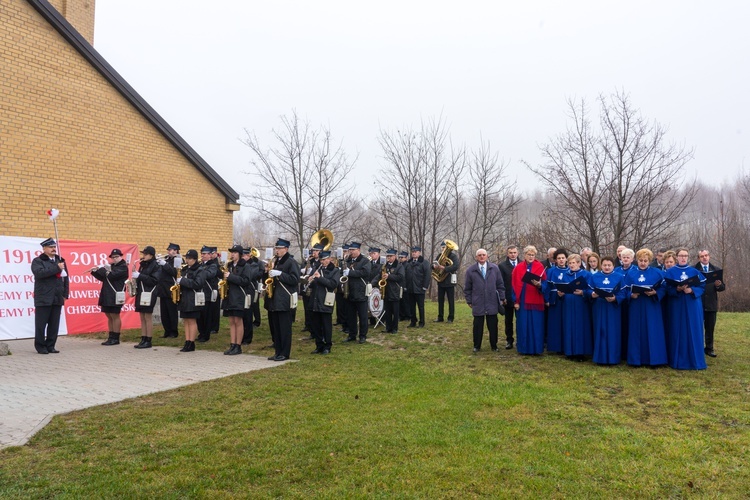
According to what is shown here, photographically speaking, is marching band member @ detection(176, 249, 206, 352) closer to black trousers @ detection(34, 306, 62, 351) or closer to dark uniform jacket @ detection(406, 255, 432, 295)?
black trousers @ detection(34, 306, 62, 351)

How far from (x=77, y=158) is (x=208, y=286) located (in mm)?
5790

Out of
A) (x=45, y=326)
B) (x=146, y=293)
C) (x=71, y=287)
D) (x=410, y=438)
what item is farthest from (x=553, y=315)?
(x=71, y=287)

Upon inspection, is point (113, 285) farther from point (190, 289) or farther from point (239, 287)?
point (239, 287)

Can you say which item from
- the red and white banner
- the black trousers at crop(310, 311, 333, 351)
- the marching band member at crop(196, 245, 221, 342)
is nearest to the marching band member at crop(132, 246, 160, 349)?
the marching band member at crop(196, 245, 221, 342)

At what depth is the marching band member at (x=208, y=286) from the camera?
36.4ft

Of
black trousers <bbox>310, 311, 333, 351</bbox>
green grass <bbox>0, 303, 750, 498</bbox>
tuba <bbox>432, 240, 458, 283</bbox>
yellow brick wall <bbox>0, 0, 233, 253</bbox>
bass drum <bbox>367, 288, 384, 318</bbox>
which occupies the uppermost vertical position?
yellow brick wall <bbox>0, 0, 233, 253</bbox>

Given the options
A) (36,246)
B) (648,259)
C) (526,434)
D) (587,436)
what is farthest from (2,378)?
(648,259)

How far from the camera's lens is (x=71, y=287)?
1311 cm

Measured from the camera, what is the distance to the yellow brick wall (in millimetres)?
12766

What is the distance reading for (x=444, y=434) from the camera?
17.7 feet

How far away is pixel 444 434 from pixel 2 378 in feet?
23.6

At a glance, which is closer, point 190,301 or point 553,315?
point 553,315

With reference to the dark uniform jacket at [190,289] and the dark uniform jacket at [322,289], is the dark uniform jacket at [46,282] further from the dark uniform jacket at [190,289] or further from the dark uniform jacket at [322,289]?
the dark uniform jacket at [322,289]

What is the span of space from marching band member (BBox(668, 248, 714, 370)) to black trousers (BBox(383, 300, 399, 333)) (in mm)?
6415
